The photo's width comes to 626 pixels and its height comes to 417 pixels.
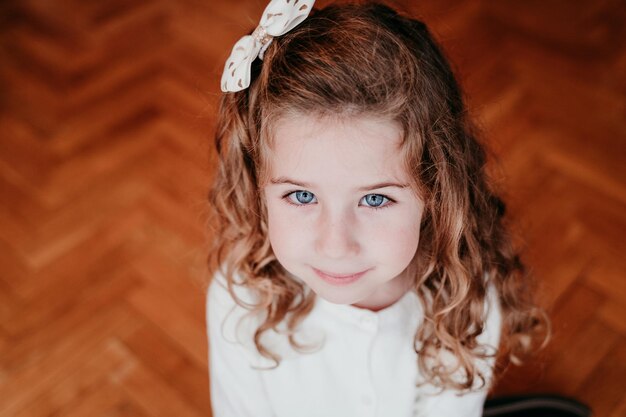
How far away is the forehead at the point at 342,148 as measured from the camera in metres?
0.68

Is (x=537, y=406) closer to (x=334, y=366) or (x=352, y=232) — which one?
(x=334, y=366)

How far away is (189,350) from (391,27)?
0.85 metres

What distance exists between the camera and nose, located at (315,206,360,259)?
0.71 metres

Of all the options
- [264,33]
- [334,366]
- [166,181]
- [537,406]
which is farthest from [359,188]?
[166,181]

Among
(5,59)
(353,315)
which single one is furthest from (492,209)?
(5,59)

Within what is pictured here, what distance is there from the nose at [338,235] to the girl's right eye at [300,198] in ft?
0.11

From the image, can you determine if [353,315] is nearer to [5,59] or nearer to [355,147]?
[355,147]

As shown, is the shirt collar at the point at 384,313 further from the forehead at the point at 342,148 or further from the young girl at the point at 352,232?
the forehead at the point at 342,148

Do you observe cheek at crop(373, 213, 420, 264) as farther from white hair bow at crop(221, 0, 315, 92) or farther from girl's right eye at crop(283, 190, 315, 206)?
white hair bow at crop(221, 0, 315, 92)

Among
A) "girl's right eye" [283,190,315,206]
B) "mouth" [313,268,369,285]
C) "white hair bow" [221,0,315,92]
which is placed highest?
"white hair bow" [221,0,315,92]

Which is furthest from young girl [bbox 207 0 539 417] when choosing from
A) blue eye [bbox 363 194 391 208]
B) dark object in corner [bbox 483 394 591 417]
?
dark object in corner [bbox 483 394 591 417]

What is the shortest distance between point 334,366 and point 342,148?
360mm

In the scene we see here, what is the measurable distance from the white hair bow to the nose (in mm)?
173

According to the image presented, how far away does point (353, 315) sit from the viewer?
2.77 feet
